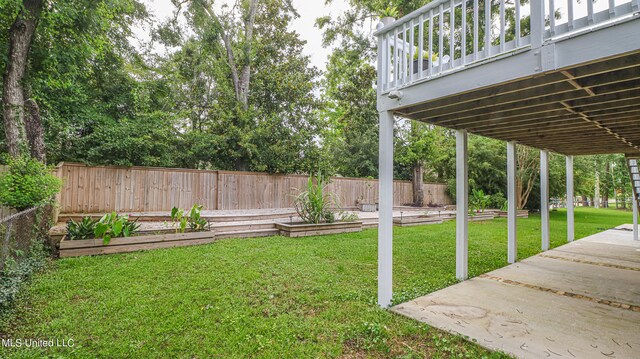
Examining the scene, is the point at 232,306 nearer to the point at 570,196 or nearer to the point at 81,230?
the point at 81,230

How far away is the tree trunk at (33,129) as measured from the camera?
543 centimetres

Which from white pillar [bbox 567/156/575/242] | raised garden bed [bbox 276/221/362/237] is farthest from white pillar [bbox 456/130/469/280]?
white pillar [bbox 567/156/575/242]

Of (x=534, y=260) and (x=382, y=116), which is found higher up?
(x=382, y=116)

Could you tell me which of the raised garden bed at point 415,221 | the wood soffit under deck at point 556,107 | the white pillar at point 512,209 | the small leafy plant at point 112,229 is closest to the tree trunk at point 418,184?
the raised garden bed at point 415,221

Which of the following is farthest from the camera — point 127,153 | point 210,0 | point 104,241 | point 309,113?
point 309,113

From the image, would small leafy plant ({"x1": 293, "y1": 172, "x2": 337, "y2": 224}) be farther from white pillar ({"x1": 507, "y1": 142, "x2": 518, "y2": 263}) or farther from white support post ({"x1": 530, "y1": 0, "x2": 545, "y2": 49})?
white support post ({"x1": 530, "y1": 0, "x2": 545, "y2": 49})

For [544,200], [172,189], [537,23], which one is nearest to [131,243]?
[172,189]

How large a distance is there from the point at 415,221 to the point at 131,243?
25.0ft

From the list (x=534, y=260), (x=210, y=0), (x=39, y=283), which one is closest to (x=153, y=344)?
(x=39, y=283)

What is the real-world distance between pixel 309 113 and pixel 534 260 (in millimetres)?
9927

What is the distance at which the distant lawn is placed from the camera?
7.20ft

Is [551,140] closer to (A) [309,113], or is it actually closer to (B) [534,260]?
(B) [534,260]

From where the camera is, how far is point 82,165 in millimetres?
7910

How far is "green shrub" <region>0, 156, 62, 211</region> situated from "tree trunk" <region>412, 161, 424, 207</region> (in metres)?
13.4
